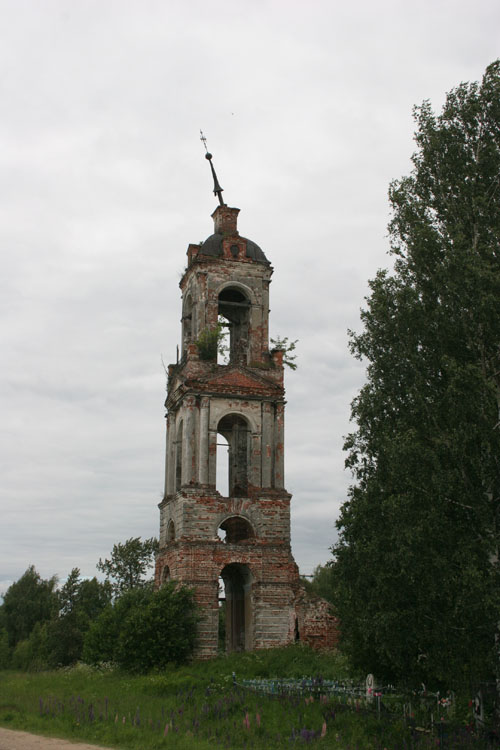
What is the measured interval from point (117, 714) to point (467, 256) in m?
12.2

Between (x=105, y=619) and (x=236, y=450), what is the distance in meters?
7.75

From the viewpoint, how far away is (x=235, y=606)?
2891cm

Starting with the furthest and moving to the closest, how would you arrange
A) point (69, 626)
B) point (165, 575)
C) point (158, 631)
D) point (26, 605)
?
point (26, 605), point (69, 626), point (165, 575), point (158, 631)

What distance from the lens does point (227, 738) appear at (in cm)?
1477

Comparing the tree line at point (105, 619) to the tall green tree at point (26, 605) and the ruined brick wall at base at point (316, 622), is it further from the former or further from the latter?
the ruined brick wall at base at point (316, 622)

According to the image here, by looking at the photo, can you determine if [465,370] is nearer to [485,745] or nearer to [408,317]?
[408,317]

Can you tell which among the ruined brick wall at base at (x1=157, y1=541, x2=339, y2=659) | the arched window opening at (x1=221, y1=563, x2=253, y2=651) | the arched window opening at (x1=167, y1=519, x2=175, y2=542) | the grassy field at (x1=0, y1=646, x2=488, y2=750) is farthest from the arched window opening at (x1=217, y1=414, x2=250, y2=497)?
the grassy field at (x1=0, y1=646, x2=488, y2=750)

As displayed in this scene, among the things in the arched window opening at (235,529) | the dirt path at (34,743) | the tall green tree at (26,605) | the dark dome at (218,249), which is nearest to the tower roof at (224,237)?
the dark dome at (218,249)

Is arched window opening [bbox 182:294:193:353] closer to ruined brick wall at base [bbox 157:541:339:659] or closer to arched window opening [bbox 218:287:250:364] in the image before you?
arched window opening [bbox 218:287:250:364]

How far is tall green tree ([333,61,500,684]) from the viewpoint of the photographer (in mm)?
13406

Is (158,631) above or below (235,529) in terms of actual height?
below

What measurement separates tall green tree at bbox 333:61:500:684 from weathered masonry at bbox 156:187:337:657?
8.64 metres

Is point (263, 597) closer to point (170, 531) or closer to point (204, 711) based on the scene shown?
point (170, 531)

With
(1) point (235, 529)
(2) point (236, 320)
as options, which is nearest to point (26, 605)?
(1) point (235, 529)
